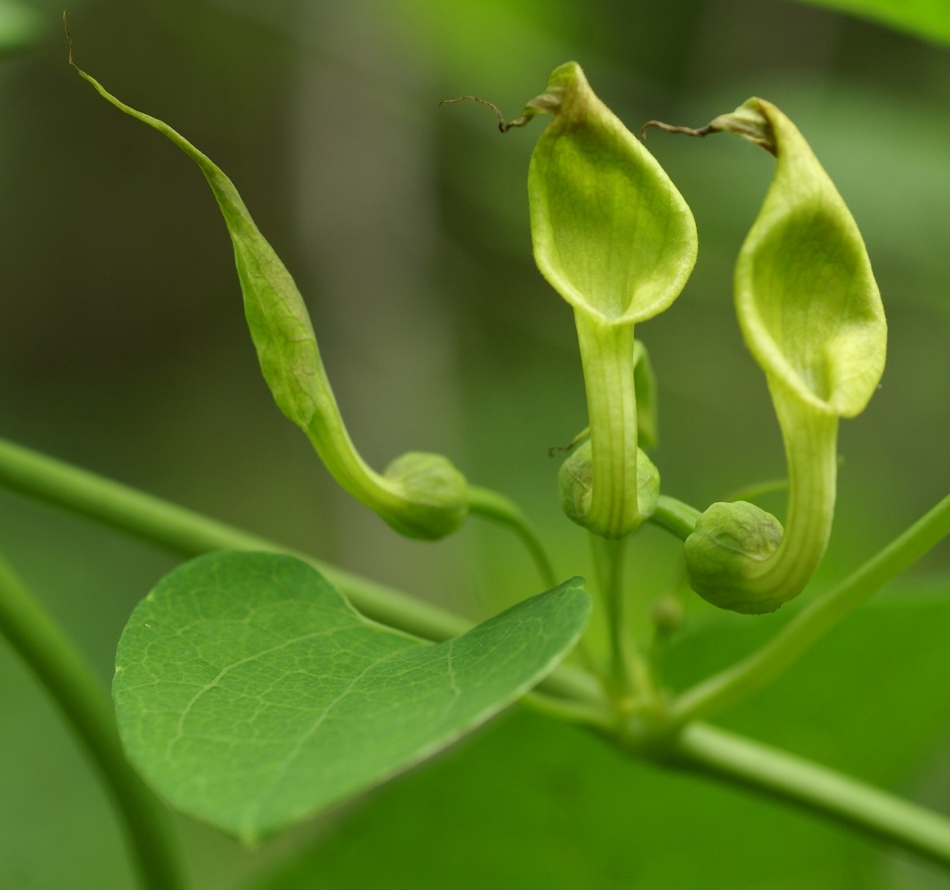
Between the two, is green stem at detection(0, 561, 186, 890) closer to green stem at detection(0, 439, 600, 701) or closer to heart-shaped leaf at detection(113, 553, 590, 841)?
green stem at detection(0, 439, 600, 701)

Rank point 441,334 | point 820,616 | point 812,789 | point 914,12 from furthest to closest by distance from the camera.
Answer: point 441,334
point 914,12
point 812,789
point 820,616

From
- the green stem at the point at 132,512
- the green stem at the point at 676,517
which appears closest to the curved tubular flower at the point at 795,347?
the green stem at the point at 676,517

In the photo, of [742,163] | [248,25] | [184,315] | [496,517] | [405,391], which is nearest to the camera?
[496,517]

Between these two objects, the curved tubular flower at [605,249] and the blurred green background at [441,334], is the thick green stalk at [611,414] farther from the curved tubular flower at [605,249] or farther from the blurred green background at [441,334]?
the blurred green background at [441,334]

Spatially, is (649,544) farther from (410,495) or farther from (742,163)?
(410,495)

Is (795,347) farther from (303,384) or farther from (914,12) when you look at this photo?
(914,12)

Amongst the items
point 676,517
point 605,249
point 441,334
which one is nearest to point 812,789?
point 676,517

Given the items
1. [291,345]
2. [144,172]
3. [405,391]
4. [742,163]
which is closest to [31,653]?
[291,345]
